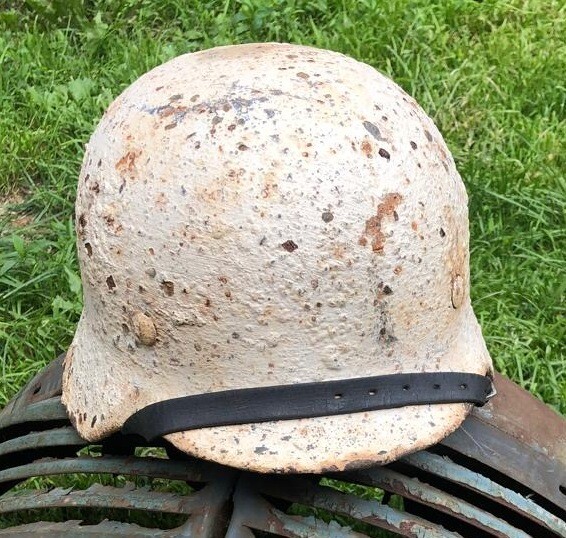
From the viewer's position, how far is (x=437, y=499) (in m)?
1.81

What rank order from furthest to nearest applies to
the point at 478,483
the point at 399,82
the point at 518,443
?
1. the point at 399,82
2. the point at 518,443
3. the point at 478,483

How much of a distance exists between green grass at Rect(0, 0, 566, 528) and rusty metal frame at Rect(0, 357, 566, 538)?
924 millimetres

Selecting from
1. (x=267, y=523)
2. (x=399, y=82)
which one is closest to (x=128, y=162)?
(x=267, y=523)

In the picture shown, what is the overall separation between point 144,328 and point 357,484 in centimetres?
57

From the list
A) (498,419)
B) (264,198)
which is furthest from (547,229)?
(264,198)

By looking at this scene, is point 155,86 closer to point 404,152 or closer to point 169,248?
point 169,248

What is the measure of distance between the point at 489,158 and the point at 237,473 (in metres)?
2.14

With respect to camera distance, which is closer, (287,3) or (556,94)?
(556,94)

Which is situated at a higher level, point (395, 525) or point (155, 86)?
point (155, 86)

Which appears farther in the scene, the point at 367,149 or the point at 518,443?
the point at 518,443

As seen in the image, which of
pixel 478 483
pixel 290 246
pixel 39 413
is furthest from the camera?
pixel 39 413

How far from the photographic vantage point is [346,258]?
166 cm

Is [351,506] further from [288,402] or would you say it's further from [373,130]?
[373,130]

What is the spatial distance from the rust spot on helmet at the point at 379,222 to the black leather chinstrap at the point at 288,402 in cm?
25
